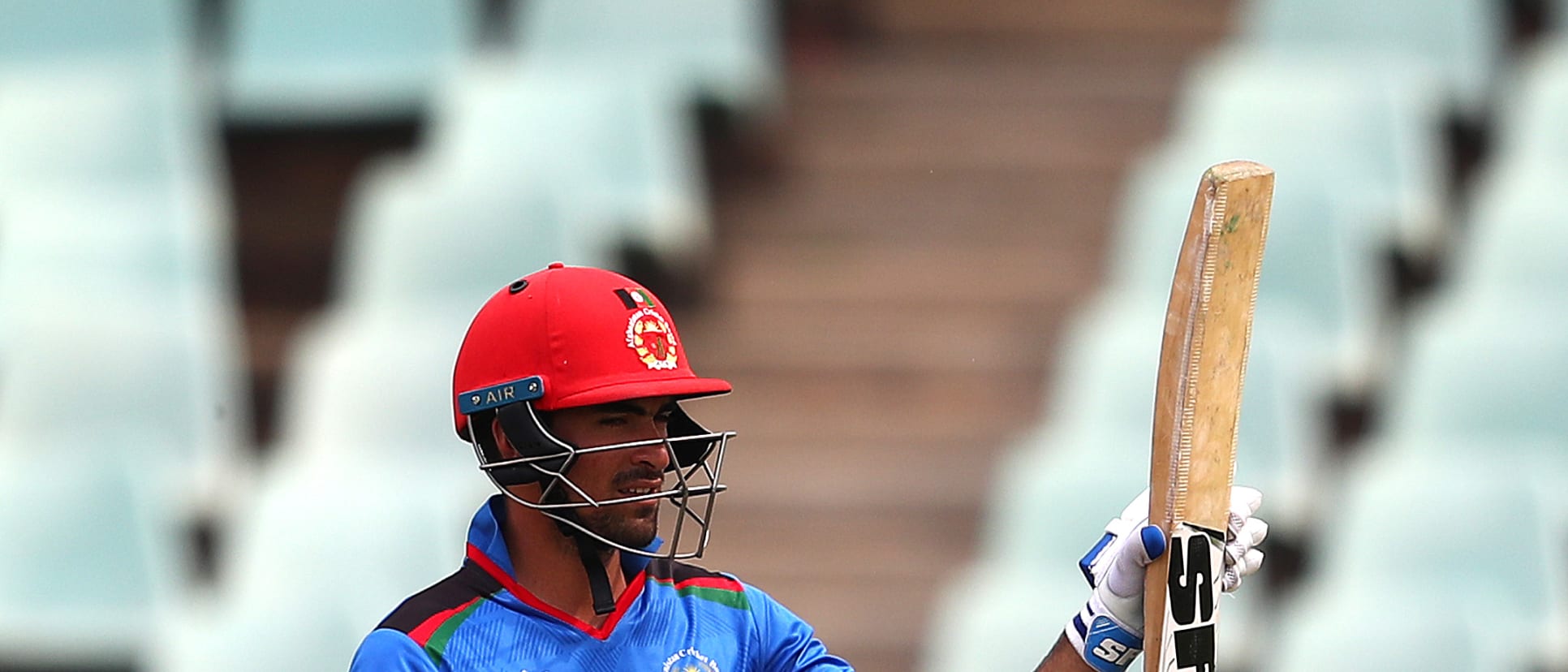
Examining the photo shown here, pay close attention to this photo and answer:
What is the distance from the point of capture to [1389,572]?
11.4 feet

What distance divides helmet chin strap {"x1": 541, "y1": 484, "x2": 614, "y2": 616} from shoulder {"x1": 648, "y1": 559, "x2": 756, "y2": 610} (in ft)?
0.19

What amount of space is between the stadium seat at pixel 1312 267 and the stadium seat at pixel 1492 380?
0.18 m

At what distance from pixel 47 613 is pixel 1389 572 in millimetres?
2095

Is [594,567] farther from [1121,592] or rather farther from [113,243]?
[113,243]

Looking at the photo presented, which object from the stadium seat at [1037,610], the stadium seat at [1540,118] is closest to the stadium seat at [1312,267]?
the stadium seat at [1540,118]

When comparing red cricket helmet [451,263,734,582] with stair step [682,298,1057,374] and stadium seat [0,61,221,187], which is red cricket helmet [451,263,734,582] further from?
stadium seat [0,61,221,187]

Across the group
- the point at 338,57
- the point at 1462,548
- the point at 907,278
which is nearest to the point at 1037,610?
the point at 1462,548

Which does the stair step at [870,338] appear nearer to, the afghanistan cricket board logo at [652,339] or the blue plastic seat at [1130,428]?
the blue plastic seat at [1130,428]

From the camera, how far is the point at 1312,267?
13.0ft

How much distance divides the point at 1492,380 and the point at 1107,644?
2.14 m

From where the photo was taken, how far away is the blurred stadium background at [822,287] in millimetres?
3619

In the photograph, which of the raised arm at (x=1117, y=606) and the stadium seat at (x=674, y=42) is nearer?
the raised arm at (x=1117, y=606)

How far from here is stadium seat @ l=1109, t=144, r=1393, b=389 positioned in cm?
395

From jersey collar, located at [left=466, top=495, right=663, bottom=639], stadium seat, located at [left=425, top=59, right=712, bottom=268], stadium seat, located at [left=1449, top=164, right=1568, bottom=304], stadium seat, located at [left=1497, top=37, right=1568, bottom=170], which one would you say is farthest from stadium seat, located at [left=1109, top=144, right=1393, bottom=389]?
jersey collar, located at [left=466, top=495, right=663, bottom=639]
